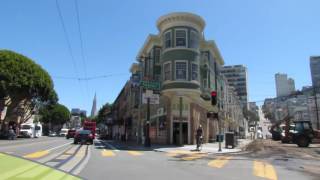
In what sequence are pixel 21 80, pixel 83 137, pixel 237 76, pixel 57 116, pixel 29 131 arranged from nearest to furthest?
1. pixel 83 137
2. pixel 21 80
3. pixel 29 131
4. pixel 57 116
5. pixel 237 76

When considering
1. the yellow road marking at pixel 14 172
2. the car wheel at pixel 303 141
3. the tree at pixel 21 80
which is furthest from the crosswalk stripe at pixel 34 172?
the tree at pixel 21 80

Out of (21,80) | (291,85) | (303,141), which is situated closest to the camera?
(303,141)

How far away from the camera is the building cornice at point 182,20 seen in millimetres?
36344

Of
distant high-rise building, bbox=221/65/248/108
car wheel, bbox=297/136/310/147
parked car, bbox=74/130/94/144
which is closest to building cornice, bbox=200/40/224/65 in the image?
car wheel, bbox=297/136/310/147

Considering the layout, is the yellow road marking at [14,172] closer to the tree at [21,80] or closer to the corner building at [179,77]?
the corner building at [179,77]

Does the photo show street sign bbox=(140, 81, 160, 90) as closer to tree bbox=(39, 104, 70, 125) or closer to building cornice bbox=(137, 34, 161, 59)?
building cornice bbox=(137, 34, 161, 59)

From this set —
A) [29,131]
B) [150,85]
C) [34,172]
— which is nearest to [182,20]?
[150,85]

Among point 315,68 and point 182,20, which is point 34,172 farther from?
point 315,68

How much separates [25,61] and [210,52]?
26.8 metres

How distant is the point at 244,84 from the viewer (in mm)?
122625

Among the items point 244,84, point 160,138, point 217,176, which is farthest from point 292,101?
point 217,176

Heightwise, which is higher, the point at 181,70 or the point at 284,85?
the point at 284,85

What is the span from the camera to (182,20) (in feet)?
120

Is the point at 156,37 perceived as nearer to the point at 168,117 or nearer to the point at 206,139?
the point at 168,117
